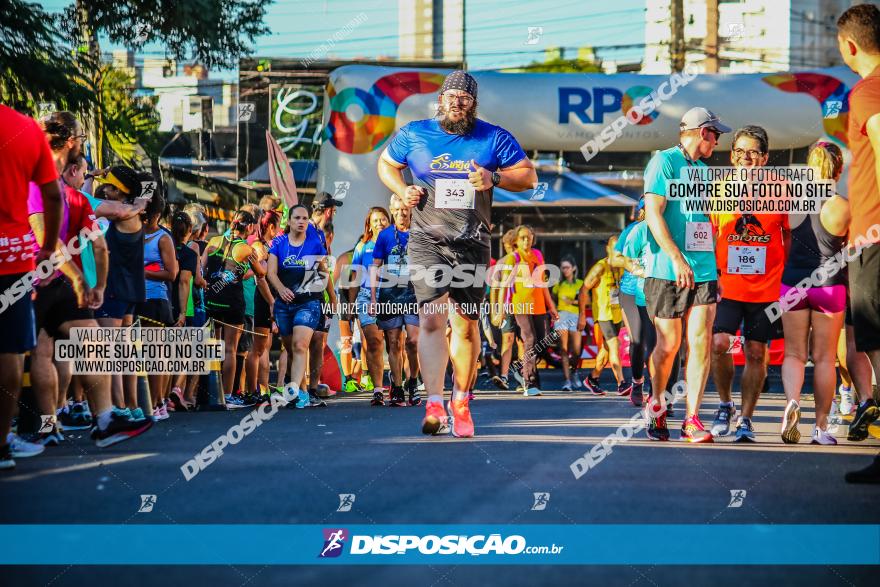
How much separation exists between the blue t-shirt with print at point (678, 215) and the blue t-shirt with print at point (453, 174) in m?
0.86

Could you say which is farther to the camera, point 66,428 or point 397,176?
point 66,428

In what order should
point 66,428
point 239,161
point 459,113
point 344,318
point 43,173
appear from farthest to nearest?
point 239,161
point 344,318
point 66,428
point 459,113
point 43,173

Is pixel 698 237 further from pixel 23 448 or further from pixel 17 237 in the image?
pixel 23 448

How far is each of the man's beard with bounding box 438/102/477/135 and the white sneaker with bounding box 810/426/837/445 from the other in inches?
116

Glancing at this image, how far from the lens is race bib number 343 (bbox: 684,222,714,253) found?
748 centimetres

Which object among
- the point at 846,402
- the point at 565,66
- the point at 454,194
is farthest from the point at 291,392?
the point at 565,66

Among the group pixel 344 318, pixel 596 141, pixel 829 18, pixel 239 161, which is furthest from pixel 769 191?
pixel 829 18

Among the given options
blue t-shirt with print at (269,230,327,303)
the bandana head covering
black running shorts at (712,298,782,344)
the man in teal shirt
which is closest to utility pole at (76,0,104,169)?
blue t-shirt with print at (269,230,327,303)

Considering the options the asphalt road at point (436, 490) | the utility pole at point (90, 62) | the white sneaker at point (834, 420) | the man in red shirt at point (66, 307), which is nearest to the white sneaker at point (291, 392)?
the utility pole at point (90, 62)

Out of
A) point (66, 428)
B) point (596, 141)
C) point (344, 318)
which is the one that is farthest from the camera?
point (596, 141)

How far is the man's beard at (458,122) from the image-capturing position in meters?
7.25

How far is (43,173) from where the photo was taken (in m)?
6.06

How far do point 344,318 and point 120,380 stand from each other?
21.6 ft

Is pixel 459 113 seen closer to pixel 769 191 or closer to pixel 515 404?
pixel 769 191
